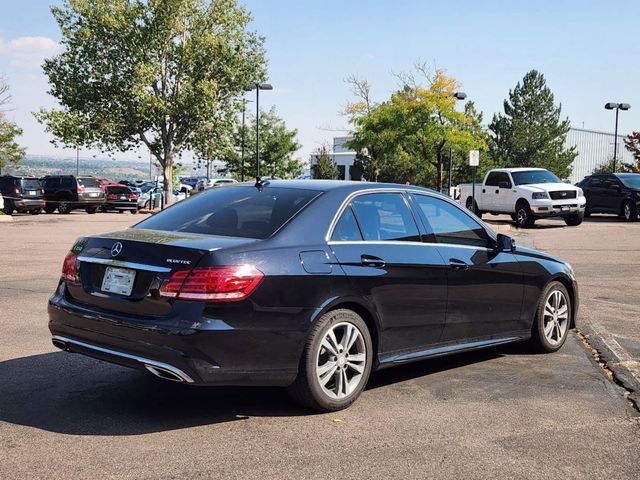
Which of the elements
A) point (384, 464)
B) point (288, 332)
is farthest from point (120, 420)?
point (384, 464)

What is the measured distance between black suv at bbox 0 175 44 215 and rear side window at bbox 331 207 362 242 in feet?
110

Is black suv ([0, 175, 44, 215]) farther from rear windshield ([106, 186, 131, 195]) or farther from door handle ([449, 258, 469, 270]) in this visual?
door handle ([449, 258, 469, 270])

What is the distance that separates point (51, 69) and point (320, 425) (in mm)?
45773

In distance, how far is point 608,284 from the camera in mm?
12258

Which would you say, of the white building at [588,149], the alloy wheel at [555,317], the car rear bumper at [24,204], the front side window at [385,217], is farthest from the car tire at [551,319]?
the white building at [588,149]

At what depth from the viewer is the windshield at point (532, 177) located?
2795cm

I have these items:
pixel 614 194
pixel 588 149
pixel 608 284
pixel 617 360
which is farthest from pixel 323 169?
pixel 617 360

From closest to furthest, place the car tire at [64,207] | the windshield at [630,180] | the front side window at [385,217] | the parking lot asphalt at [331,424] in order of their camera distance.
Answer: the parking lot asphalt at [331,424]
the front side window at [385,217]
the windshield at [630,180]
the car tire at [64,207]

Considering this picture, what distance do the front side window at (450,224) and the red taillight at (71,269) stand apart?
8.47ft

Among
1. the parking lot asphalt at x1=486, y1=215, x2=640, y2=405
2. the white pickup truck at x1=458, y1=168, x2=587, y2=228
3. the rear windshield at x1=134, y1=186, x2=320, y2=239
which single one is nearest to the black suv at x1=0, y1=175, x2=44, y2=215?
the white pickup truck at x1=458, y1=168, x2=587, y2=228

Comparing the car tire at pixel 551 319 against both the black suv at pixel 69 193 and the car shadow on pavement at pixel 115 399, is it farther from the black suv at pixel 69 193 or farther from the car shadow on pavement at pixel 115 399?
the black suv at pixel 69 193

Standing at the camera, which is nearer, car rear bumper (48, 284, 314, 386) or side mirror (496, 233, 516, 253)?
car rear bumper (48, 284, 314, 386)

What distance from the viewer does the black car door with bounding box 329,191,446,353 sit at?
17.9ft

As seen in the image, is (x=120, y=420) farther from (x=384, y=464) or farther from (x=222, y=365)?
(x=384, y=464)
